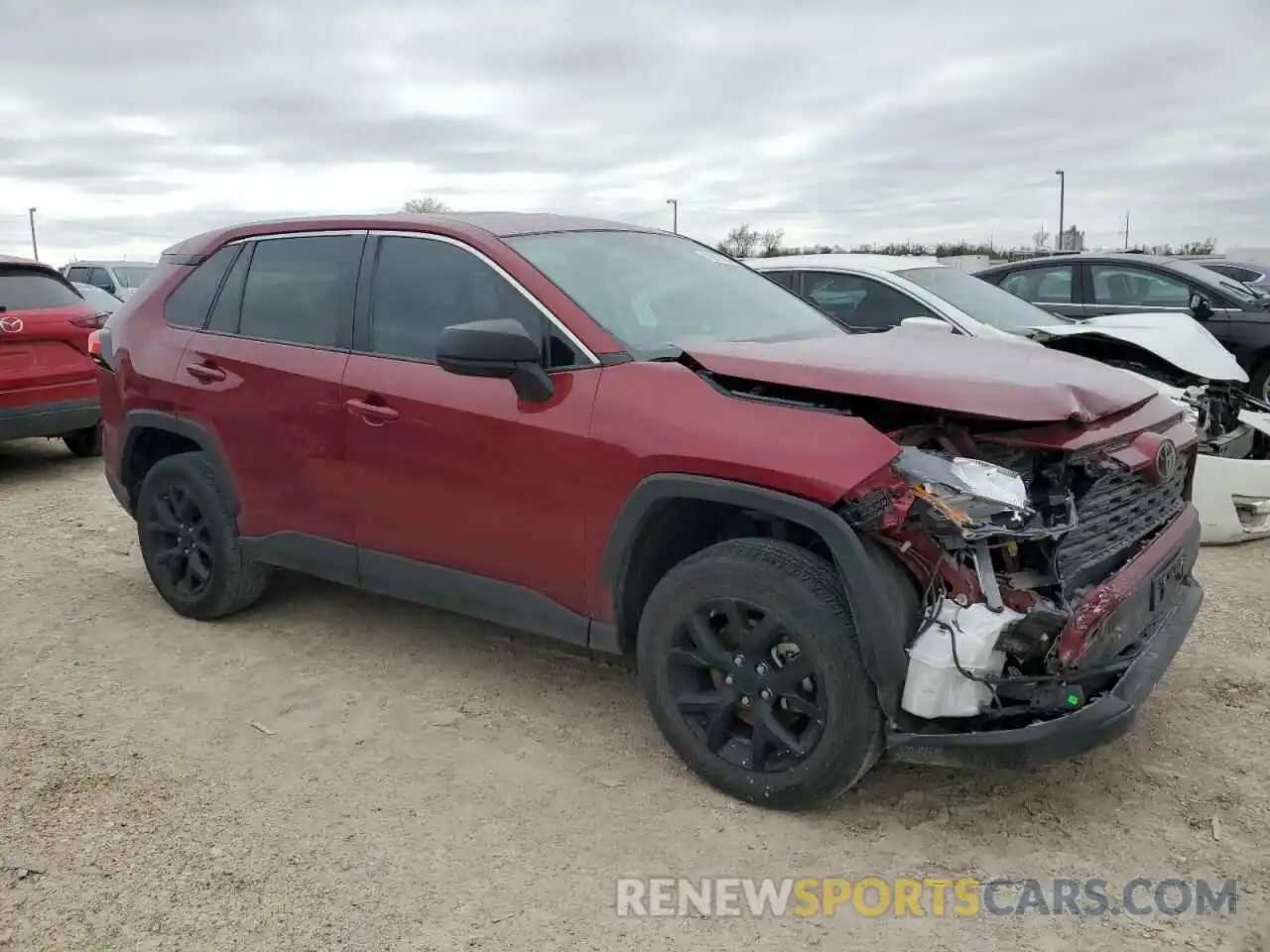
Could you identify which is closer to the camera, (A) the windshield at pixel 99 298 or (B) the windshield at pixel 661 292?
(B) the windshield at pixel 661 292

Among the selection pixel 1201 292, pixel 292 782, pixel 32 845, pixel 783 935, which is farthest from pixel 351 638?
pixel 1201 292

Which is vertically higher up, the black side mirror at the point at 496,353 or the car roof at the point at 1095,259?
the car roof at the point at 1095,259

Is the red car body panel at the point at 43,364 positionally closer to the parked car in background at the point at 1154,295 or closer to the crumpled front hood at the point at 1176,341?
the crumpled front hood at the point at 1176,341

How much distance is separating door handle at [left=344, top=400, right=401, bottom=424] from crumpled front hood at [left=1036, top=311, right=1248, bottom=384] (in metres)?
4.39

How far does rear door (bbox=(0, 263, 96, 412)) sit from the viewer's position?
25.0 ft

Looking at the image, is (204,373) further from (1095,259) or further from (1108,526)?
(1095,259)

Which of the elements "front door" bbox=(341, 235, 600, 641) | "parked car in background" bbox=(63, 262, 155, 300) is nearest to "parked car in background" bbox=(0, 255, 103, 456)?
"front door" bbox=(341, 235, 600, 641)

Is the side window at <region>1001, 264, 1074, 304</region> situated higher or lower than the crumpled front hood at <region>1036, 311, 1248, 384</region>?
higher

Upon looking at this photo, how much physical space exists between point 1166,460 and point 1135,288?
6.66m

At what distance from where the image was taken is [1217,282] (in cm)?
930

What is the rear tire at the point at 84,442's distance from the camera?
29.0 feet

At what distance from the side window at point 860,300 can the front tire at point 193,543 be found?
410 cm

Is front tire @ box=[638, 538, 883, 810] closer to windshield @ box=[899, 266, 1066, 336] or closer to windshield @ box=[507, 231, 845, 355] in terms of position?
windshield @ box=[507, 231, 845, 355]

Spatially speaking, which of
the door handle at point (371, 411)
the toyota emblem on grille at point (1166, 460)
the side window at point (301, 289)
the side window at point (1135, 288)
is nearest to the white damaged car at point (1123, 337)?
the toyota emblem on grille at point (1166, 460)
